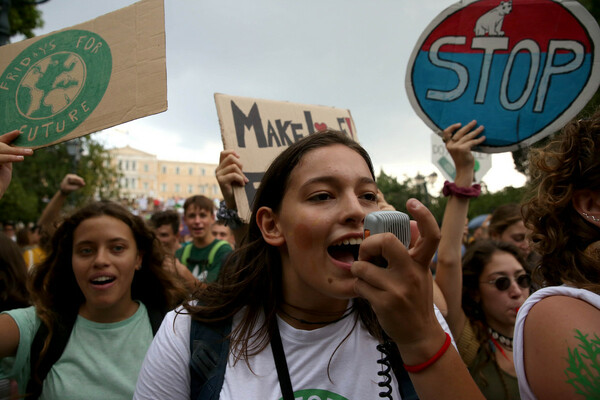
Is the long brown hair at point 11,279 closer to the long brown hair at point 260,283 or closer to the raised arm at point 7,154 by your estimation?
the raised arm at point 7,154

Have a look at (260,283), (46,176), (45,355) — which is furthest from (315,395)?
(46,176)

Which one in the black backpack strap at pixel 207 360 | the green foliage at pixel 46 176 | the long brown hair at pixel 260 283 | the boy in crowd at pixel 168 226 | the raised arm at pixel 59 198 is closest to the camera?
the black backpack strap at pixel 207 360

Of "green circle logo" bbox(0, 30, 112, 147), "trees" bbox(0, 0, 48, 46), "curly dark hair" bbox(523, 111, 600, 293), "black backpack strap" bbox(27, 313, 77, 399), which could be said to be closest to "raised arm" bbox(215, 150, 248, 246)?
"green circle logo" bbox(0, 30, 112, 147)

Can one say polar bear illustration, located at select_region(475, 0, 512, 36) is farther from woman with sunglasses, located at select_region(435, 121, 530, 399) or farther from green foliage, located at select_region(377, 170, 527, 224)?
green foliage, located at select_region(377, 170, 527, 224)

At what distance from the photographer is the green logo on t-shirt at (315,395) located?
1547 millimetres

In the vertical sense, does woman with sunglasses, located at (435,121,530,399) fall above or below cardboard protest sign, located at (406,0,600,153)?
below

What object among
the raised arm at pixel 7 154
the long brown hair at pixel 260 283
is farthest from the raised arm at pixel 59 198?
the long brown hair at pixel 260 283

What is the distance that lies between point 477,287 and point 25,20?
19313 mm

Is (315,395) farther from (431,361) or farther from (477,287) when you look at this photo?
(477,287)

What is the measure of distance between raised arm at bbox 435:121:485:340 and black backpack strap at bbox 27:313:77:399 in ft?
6.54

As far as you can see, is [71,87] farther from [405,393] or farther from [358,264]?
[405,393]

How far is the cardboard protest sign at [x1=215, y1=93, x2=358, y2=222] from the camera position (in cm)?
277

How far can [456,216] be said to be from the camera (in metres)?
2.42

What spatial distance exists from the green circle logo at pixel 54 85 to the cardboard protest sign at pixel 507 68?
1.65 m
